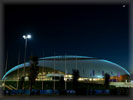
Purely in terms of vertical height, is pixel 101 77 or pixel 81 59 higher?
pixel 81 59

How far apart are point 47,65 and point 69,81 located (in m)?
6.07

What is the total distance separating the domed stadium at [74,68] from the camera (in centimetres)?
2538

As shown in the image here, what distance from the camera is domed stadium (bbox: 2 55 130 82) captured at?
83.3 ft

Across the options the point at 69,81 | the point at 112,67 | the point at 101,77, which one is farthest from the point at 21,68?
the point at 112,67

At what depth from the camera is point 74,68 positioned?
27062 mm

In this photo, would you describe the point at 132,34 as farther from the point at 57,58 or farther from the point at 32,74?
the point at 57,58

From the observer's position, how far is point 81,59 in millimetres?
30156

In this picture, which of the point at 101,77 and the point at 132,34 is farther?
the point at 101,77

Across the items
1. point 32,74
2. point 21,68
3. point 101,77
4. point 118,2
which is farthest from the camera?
point 21,68

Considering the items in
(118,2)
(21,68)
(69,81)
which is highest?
(118,2)

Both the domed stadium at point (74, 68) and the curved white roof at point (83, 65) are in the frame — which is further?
the curved white roof at point (83, 65)

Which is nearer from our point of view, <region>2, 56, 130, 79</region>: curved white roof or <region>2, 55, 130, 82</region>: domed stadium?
<region>2, 55, 130, 82</region>: domed stadium

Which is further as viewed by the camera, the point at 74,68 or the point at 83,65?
the point at 83,65

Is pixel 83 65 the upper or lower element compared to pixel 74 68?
upper
